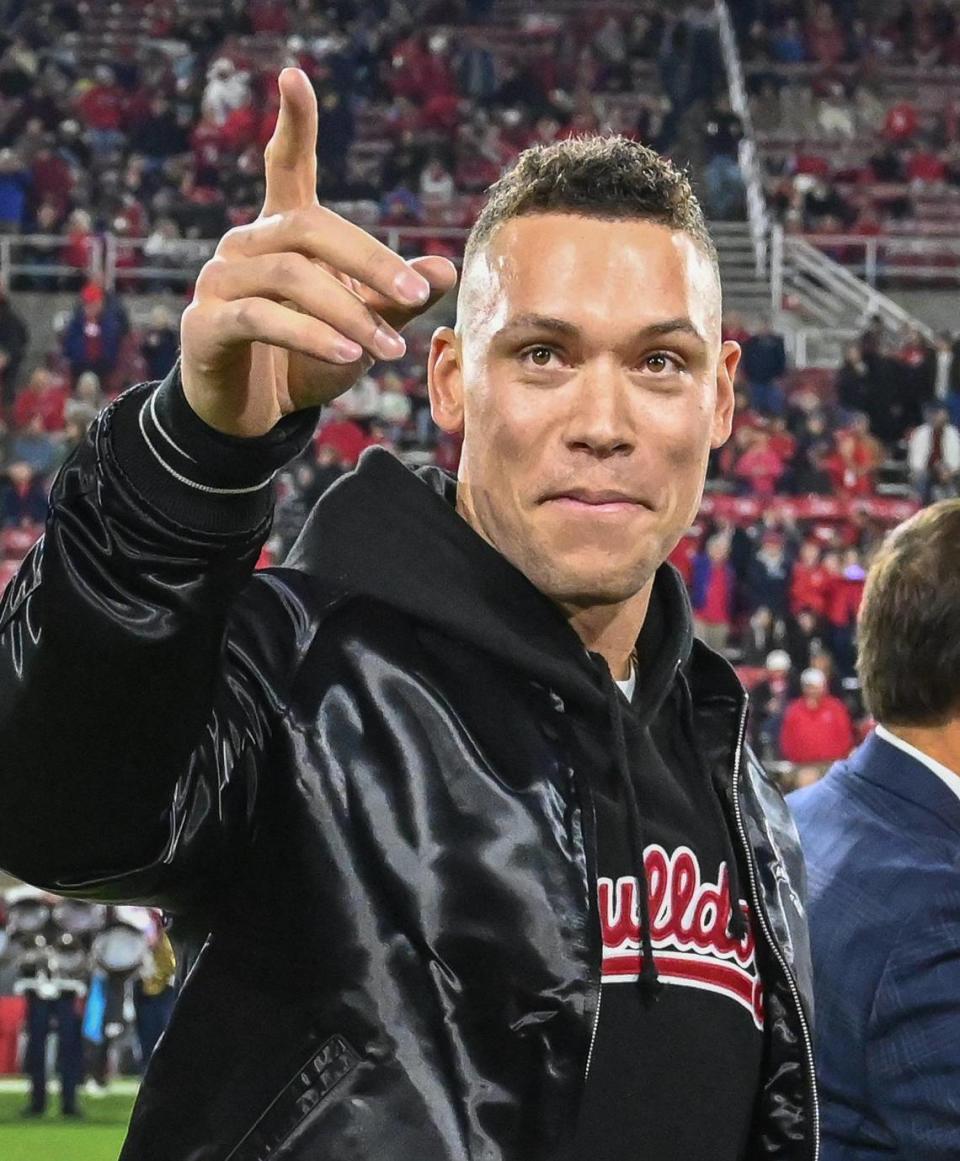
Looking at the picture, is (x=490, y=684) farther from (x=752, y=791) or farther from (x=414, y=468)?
(x=752, y=791)

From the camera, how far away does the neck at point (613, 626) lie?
1.67 m

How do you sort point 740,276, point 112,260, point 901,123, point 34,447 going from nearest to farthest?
point 34,447, point 112,260, point 740,276, point 901,123

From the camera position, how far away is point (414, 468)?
1683 millimetres

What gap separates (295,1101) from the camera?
1369 millimetres

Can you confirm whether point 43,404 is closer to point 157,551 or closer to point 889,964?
point 889,964

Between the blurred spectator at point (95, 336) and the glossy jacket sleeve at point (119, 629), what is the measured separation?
43.3 ft

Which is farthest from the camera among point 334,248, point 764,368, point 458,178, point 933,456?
point 458,178

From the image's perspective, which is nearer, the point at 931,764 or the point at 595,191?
the point at 595,191

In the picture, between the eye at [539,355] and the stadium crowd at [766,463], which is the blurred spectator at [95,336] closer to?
the stadium crowd at [766,463]

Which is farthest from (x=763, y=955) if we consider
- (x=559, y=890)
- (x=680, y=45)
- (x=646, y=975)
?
(x=680, y=45)

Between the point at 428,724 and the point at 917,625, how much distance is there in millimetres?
905

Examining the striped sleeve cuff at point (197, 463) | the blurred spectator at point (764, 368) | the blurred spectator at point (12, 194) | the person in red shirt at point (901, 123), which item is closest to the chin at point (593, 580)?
the striped sleeve cuff at point (197, 463)

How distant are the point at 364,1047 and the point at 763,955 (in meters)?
0.42

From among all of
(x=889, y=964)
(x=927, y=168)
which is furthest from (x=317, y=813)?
(x=927, y=168)
